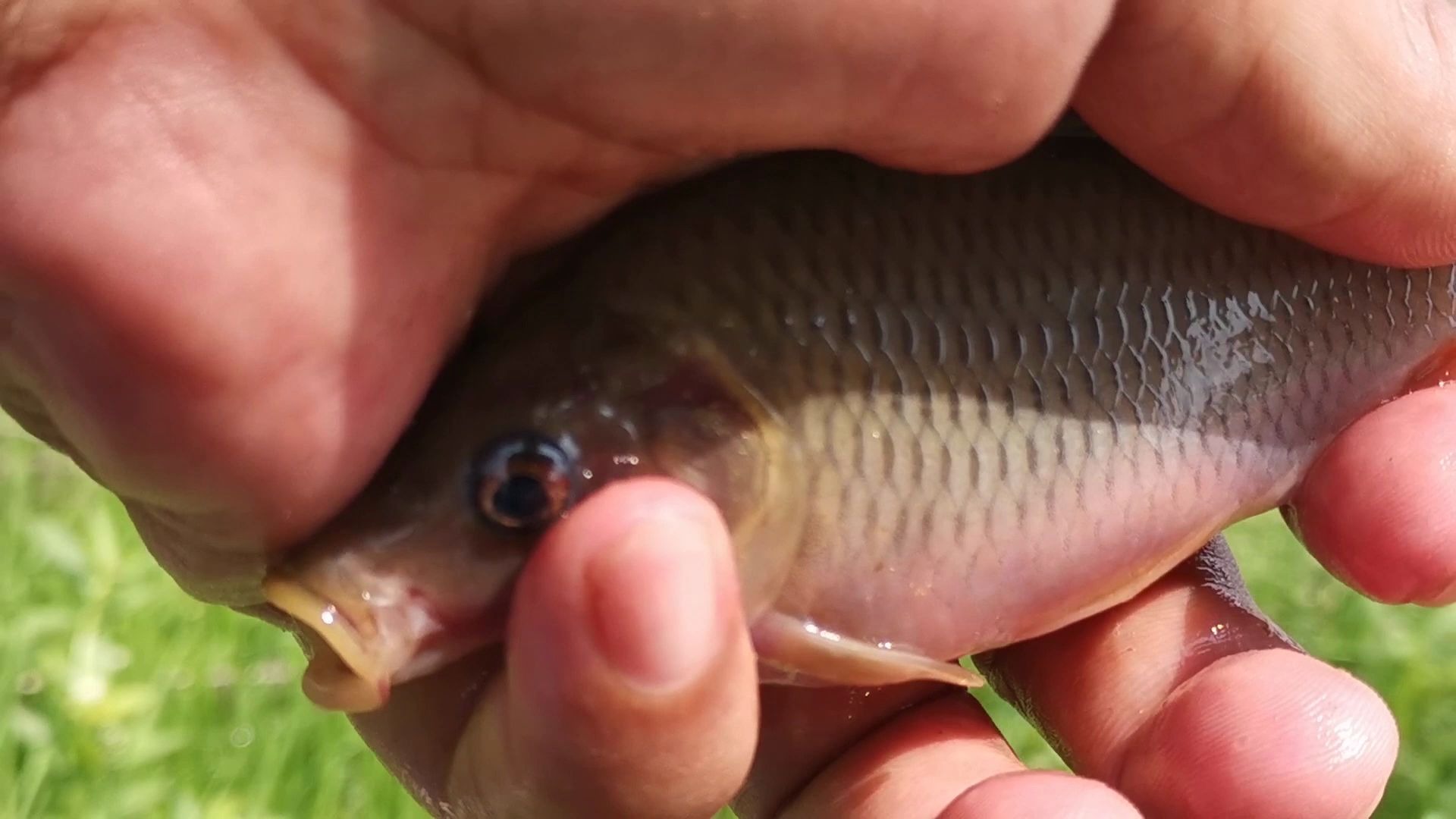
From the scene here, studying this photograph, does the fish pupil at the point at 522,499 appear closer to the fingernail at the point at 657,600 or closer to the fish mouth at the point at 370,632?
the fish mouth at the point at 370,632

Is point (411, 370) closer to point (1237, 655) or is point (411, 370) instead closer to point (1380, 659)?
point (1237, 655)

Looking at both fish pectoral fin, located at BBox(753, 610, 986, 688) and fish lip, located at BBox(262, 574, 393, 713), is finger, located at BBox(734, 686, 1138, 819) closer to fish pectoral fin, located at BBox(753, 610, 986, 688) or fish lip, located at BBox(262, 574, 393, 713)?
fish pectoral fin, located at BBox(753, 610, 986, 688)

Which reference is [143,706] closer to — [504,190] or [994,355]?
[504,190]

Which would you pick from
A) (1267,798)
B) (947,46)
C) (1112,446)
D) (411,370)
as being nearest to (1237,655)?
(1267,798)

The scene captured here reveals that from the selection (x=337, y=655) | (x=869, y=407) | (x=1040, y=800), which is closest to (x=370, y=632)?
(x=337, y=655)

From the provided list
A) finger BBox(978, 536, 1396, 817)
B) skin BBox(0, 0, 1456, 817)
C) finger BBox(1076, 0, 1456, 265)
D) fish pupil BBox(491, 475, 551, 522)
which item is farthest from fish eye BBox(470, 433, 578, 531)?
finger BBox(978, 536, 1396, 817)

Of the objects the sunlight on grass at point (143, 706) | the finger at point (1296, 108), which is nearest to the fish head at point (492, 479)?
the finger at point (1296, 108)
